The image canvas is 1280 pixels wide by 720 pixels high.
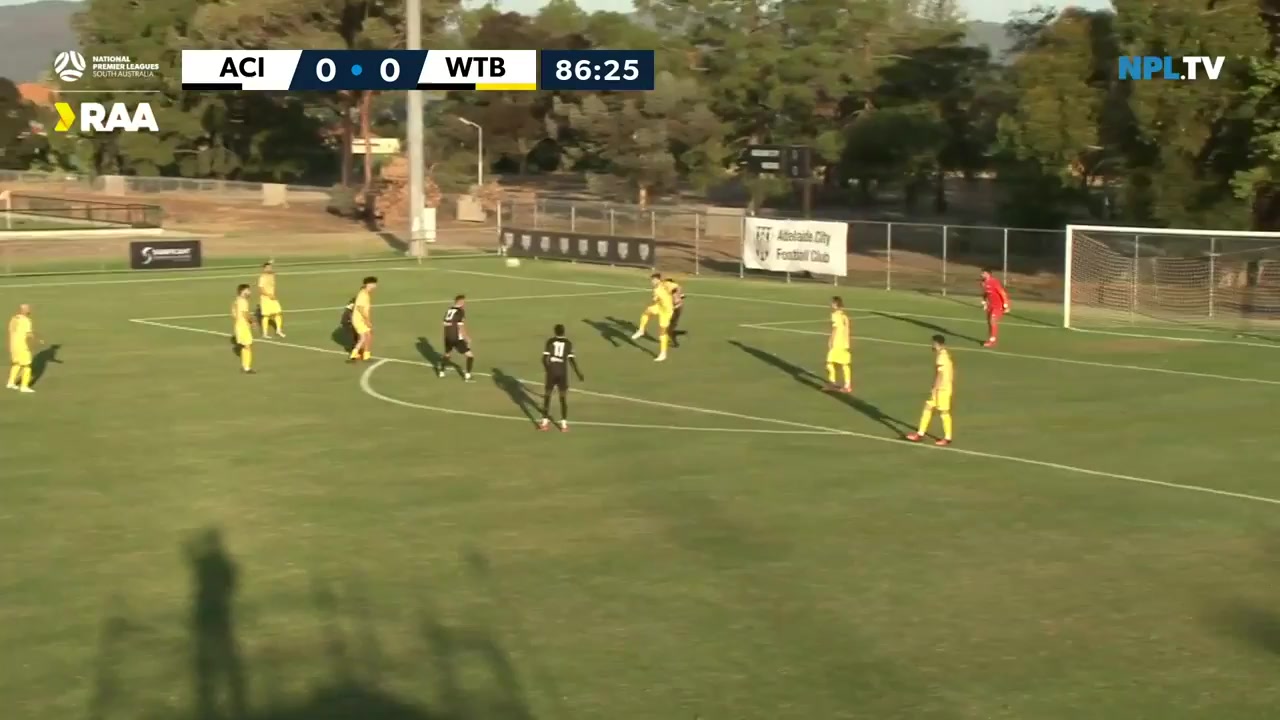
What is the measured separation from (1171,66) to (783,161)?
44.1 ft

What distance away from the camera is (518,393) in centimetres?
2730

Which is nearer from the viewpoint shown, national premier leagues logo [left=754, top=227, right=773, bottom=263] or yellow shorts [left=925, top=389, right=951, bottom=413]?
yellow shorts [left=925, top=389, right=951, bottom=413]

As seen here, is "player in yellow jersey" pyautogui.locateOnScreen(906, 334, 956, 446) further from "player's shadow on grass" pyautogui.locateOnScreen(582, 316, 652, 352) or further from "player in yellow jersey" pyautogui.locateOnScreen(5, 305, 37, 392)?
"player in yellow jersey" pyautogui.locateOnScreen(5, 305, 37, 392)

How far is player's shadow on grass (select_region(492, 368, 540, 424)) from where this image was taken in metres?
25.3

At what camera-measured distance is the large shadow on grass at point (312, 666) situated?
1144cm

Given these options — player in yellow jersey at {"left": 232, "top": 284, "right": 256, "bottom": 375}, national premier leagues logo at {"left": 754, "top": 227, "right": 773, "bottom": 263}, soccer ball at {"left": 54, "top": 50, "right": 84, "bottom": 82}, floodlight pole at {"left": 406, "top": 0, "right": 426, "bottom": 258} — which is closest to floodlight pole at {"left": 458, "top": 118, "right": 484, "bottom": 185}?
soccer ball at {"left": 54, "top": 50, "right": 84, "bottom": 82}

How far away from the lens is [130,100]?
100 meters

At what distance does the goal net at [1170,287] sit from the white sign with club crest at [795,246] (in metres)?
8.24

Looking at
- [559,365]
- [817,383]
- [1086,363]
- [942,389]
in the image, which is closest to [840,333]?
[817,383]

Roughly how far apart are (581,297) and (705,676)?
3438cm

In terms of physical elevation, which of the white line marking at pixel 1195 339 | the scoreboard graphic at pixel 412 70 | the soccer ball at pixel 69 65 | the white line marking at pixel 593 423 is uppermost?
the soccer ball at pixel 69 65

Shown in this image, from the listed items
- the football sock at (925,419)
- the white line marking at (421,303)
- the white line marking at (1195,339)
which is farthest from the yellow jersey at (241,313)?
the white line marking at (1195,339)

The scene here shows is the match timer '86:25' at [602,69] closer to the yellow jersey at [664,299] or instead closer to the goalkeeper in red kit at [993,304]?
the goalkeeper in red kit at [993,304]

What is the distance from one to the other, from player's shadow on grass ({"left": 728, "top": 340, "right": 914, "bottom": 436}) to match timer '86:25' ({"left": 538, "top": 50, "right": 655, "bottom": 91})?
38.1 meters
